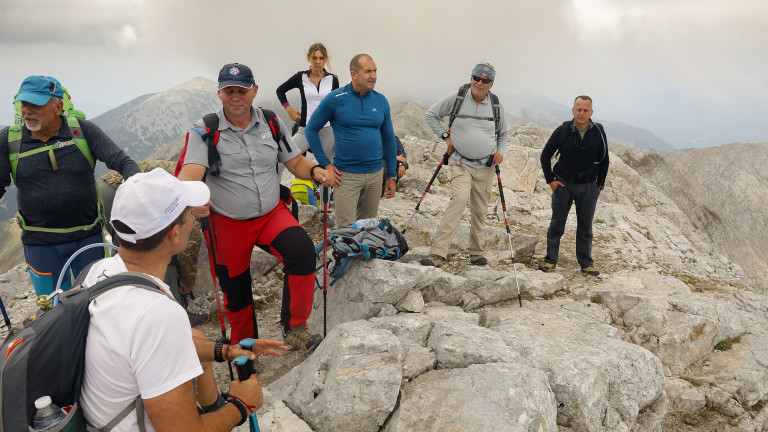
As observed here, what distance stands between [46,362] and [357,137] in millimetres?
5921

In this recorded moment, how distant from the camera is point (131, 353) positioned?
226cm

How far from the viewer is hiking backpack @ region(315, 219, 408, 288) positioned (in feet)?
21.9

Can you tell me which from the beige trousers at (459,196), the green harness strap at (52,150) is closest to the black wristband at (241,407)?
the green harness strap at (52,150)

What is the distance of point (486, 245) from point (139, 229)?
1046 centimetres

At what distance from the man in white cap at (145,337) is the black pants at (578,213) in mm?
8890

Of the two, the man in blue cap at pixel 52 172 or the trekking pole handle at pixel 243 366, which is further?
the man in blue cap at pixel 52 172

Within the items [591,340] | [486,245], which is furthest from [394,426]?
[486,245]

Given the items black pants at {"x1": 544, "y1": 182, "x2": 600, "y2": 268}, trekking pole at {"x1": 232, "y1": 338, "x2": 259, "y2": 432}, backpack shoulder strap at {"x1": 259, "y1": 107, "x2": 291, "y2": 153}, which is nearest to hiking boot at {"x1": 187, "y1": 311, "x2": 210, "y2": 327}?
backpack shoulder strap at {"x1": 259, "y1": 107, "x2": 291, "y2": 153}

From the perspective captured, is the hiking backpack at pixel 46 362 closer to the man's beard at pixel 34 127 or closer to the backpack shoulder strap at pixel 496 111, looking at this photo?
the man's beard at pixel 34 127

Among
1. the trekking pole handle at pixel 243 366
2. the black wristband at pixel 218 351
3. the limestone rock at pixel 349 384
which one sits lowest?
the limestone rock at pixel 349 384

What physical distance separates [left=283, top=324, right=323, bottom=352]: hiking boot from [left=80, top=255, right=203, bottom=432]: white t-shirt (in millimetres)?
3570

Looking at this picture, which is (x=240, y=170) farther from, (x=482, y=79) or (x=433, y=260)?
(x=482, y=79)

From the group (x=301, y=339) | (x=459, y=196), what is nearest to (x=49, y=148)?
(x=301, y=339)

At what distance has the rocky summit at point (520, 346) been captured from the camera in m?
4.32
